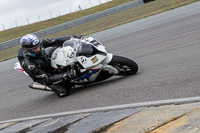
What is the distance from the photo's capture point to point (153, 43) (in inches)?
399

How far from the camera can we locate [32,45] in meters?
6.50

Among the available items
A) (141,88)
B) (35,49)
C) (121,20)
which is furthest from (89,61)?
(121,20)

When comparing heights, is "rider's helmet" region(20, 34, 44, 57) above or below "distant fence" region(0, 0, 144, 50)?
above

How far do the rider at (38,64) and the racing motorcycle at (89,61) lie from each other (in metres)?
0.16

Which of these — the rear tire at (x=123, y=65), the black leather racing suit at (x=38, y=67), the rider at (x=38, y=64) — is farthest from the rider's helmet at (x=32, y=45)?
the rear tire at (x=123, y=65)

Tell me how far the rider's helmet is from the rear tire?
1.45 m

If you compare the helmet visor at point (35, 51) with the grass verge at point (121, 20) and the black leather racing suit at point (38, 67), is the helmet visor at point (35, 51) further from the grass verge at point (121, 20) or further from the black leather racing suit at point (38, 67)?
the grass verge at point (121, 20)

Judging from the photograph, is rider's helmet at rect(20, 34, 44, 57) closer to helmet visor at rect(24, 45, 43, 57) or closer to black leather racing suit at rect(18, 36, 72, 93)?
helmet visor at rect(24, 45, 43, 57)


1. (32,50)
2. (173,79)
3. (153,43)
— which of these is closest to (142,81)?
(173,79)

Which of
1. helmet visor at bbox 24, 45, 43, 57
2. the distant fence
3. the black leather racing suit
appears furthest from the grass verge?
helmet visor at bbox 24, 45, 43, 57

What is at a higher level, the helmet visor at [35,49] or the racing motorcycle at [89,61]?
the helmet visor at [35,49]

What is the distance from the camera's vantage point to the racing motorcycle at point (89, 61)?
642cm

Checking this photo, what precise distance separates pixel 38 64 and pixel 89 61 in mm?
1115

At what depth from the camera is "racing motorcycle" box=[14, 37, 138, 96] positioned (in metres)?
6.42
